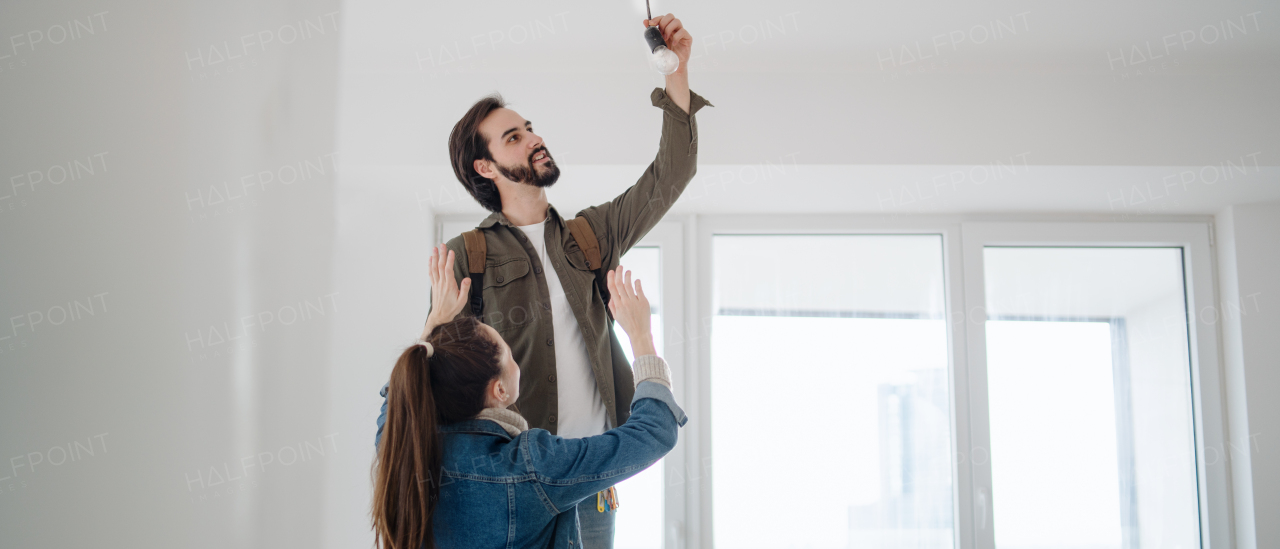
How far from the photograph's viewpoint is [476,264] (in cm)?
151

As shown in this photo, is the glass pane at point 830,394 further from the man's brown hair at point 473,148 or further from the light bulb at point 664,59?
the light bulb at point 664,59

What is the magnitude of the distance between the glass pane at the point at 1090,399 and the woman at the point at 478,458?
2.22 m

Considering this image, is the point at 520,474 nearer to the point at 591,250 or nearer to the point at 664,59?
the point at 591,250

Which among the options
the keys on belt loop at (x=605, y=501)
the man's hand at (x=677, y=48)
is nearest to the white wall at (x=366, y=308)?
the keys on belt loop at (x=605, y=501)

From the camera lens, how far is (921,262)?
3.12 m

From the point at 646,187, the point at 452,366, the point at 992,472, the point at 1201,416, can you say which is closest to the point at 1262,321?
the point at 1201,416

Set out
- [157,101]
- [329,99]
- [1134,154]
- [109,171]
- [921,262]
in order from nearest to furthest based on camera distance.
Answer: [109,171] < [157,101] < [329,99] < [1134,154] < [921,262]

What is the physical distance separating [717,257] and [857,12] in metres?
1.09

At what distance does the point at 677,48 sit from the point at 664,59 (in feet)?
0.22

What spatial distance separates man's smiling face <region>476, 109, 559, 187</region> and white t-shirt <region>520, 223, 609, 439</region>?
6.7 inches

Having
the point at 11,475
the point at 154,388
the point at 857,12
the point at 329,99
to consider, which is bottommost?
the point at 11,475

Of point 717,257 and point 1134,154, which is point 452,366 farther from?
point 1134,154

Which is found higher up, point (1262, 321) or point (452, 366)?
point (1262, 321)

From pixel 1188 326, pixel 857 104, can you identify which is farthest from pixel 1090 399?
pixel 857 104
